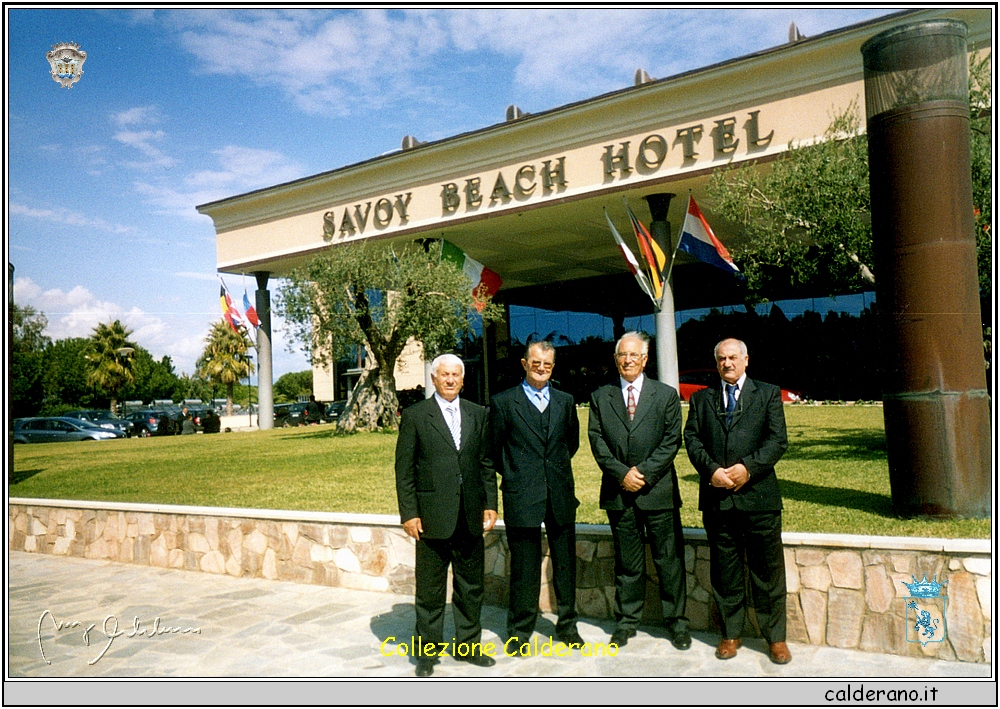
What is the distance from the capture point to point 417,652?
499 cm

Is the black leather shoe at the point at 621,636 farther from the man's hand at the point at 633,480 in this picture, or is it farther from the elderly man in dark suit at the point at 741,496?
the man's hand at the point at 633,480

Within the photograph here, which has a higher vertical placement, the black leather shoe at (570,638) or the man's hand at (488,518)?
the man's hand at (488,518)

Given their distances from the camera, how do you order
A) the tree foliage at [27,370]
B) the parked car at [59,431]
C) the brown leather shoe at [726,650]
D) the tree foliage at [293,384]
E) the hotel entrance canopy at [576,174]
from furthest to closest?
the tree foliage at [293,384]
the tree foliage at [27,370]
the parked car at [59,431]
the hotel entrance canopy at [576,174]
the brown leather shoe at [726,650]

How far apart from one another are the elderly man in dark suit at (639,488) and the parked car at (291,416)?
103 ft

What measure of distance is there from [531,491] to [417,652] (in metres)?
1.26

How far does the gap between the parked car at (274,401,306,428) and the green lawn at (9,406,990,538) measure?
14.8m

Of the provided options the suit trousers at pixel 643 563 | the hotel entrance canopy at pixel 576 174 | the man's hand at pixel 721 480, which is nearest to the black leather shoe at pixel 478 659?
the suit trousers at pixel 643 563

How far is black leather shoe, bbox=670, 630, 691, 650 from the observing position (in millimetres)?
5082

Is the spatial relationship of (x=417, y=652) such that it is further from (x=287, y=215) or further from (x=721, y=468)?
(x=287, y=215)

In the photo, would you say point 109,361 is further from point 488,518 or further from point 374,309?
point 488,518

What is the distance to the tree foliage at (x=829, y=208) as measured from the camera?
9592 millimetres

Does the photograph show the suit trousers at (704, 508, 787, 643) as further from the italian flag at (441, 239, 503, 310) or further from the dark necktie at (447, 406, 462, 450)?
the italian flag at (441, 239, 503, 310)

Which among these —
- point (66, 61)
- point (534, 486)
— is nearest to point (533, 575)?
point (534, 486)

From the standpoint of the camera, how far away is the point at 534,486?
16.5ft
